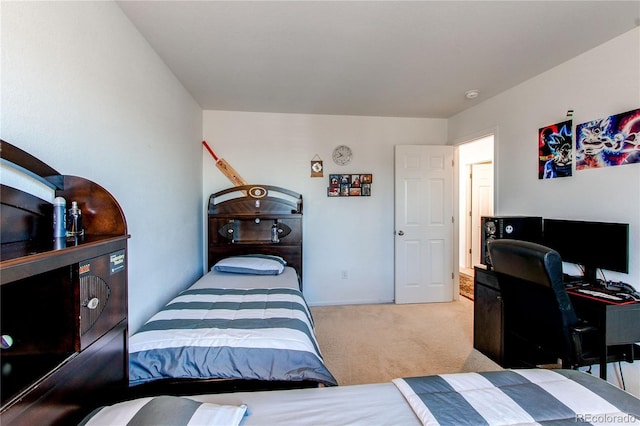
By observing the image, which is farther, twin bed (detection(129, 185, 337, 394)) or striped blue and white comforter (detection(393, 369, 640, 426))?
twin bed (detection(129, 185, 337, 394))

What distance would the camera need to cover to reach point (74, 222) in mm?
1091

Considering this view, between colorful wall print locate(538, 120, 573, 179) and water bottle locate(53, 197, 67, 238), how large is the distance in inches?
126

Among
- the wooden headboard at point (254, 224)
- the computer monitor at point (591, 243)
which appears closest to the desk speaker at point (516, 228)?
the computer monitor at point (591, 243)

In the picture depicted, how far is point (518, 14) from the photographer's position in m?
1.83

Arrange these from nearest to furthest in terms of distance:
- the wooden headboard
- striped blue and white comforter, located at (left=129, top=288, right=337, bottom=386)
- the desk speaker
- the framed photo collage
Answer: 1. striped blue and white comforter, located at (left=129, top=288, right=337, bottom=386)
2. the desk speaker
3. the wooden headboard
4. the framed photo collage

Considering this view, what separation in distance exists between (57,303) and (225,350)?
824mm

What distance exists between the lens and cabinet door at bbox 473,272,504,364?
2426mm

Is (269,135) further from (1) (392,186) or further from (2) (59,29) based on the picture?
(2) (59,29)

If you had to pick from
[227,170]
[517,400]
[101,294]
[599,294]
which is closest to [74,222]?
[101,294]

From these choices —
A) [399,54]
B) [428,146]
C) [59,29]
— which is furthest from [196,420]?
[428,146]

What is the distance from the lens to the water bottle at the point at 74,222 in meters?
1.08

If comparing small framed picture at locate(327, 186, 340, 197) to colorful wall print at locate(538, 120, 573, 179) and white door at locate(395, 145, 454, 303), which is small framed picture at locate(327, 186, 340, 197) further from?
colorful wall print at locate(538, 120, 573, 179)

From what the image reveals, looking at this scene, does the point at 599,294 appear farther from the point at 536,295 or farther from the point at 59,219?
the point at 59,219

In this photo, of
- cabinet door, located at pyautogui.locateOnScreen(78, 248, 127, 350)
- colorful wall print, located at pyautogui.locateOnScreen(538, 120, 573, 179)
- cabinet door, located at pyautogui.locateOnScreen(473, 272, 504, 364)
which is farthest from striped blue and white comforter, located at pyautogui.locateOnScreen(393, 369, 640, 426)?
colorful wall print, located at pyautogui.locateOnScreen(538, 120, 573, 179)
